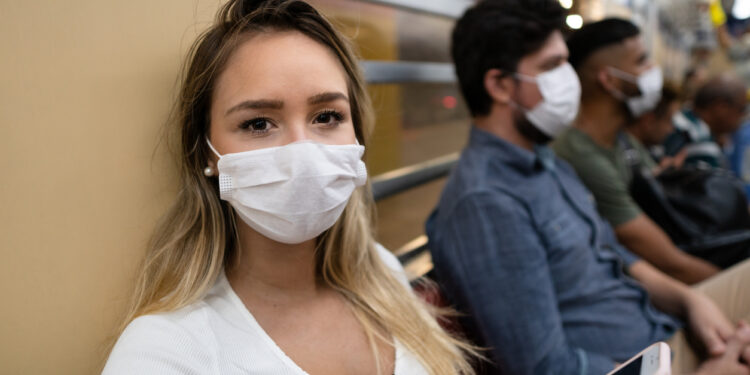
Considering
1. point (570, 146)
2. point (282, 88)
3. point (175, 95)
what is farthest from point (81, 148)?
point (570, 146)

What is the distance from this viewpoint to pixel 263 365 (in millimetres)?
1050

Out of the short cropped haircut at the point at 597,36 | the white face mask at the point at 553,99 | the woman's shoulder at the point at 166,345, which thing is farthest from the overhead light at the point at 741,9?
the woman's shoulder at the point at 166,345

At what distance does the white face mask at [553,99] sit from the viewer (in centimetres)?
197

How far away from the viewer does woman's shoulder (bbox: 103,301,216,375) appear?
91 centimetres

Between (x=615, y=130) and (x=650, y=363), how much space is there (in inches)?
79.9

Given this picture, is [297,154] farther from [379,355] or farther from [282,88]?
[379,355]

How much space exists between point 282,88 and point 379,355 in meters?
0.70

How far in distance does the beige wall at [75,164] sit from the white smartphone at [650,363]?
3.66 feet

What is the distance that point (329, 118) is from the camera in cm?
117

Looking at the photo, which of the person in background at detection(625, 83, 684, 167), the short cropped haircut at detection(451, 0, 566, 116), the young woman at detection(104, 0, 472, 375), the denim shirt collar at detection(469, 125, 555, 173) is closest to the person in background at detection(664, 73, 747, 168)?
the person in background at detection(625, 83, 684, 167)

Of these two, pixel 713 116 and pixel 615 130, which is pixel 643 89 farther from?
pixel 713 116

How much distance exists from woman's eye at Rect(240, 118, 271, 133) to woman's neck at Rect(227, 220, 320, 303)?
0.26 meters

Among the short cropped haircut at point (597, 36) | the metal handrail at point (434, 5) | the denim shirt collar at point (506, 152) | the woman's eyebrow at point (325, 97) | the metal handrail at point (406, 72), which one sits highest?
the metal handrail at point (434, 5)

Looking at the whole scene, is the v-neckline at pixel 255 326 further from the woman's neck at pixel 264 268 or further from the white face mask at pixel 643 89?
the white face mask at pixel 643 89
